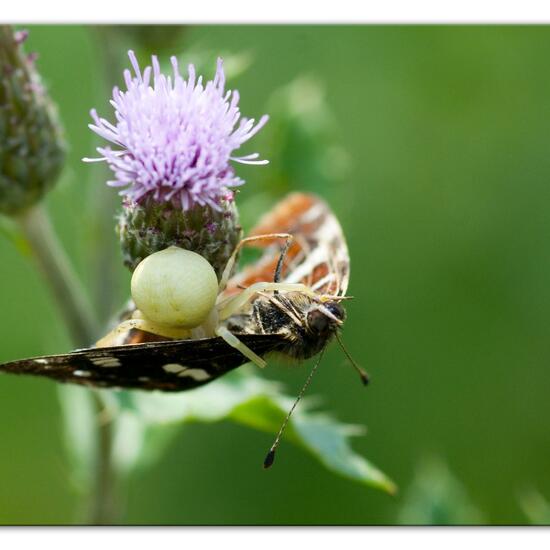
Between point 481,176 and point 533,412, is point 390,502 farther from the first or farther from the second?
point 481,176

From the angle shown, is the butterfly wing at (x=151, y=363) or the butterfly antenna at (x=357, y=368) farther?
the butterfly antenna at (x=357, y=368)

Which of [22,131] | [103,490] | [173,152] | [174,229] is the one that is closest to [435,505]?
[103,490]

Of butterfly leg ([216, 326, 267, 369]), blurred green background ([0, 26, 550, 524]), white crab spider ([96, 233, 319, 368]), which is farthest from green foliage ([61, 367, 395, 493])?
blurred green background ([0, 26, 550, 524])

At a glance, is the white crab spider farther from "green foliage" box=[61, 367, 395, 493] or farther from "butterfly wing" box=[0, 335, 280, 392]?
"green foliage" box=[61, 367, 395, 493]

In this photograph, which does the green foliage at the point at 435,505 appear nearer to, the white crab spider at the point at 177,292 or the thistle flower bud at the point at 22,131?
the white crab spider at the point at 177,292

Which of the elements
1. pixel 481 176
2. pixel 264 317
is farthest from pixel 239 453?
pixel 264 317

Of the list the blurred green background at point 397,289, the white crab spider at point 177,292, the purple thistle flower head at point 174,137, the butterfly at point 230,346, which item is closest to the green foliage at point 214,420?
the butterfly at point 230,346
